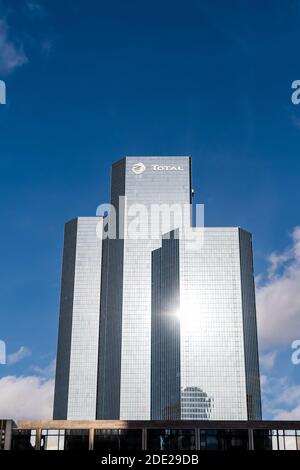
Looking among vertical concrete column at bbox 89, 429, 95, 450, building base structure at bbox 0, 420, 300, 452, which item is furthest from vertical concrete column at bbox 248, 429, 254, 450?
vertical concrete column at bbox 89, 429, 95, 450

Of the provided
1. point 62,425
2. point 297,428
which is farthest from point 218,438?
point 62,425

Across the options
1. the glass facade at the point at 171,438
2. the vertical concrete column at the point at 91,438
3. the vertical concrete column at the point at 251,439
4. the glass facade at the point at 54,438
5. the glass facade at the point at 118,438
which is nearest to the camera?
the vertical concrete column at the point at 251,439

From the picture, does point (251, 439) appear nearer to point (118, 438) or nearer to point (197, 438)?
point (197, 438)

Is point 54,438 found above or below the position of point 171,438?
above

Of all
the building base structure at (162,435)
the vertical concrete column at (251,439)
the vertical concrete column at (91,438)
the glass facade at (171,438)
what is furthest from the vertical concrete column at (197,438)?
the vertical concrete column at (91,438)

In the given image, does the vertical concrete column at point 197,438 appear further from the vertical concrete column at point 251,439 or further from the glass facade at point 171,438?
the vertical concrete column at point 251,439

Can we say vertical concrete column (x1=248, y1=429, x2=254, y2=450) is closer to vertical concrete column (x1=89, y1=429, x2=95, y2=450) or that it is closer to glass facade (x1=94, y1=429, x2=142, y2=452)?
glass facade (x1=94, y1=429, x2=142, y2=452)

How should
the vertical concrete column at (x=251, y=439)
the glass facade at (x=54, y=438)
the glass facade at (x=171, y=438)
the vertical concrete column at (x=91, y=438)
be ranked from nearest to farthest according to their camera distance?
the vertical concrete column at (x=251, y=439) < the vertical concrete column at (x=91, y=438) < the glass facade at (x=171, y=438) < the glass facade at (x=54, y=438)

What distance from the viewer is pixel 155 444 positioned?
109m

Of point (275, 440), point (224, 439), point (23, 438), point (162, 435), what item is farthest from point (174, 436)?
point (23, 438)

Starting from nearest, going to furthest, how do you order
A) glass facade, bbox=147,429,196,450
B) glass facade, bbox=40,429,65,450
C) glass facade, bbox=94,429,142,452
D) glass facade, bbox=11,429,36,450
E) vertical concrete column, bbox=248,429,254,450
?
vertical concrete column, bbox=248,429,254,450, glass facade, bbox=11,429,36,450, glass facade, bbox=147,429,196,450, glass facade, bbox=94,429,142,452, glass facade, bbox=40,429,65,450

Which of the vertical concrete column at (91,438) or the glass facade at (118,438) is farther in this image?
the glass facade at (118,438)
